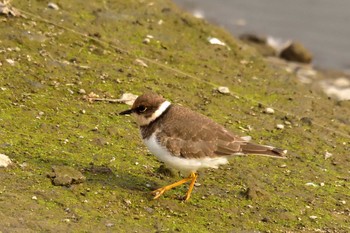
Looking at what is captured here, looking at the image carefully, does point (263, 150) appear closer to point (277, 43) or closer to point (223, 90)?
point (223, 90)

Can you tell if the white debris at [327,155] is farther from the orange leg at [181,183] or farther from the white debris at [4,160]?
the white debris at [4,160]

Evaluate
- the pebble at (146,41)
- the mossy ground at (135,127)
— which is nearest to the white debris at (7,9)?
the mossy ground at (135,127)

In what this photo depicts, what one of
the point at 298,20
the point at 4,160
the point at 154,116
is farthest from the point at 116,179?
the point at 298,20

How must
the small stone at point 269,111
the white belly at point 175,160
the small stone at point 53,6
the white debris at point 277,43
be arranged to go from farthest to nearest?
the white debris at point 277,43
the small stone at point 53,6
the small stone at point 269,111
the white belly at point 175,160

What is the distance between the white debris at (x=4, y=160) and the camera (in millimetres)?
7431

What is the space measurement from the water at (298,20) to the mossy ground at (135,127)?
4728 millimetres

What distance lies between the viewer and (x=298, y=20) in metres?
18.4

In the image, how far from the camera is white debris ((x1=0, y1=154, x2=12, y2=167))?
7431 mm

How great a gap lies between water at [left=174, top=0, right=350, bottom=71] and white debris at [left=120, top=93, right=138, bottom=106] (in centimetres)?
717

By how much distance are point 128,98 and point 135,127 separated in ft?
2.12

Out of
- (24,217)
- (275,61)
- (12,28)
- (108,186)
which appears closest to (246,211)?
(108,186)

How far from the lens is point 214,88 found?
10.6 m

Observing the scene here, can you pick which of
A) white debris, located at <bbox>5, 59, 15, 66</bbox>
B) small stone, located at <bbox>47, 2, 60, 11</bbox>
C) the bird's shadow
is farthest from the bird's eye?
small stone, located at <bbox>47, 2, 60, 11</bbox>

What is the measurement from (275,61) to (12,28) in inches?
250
